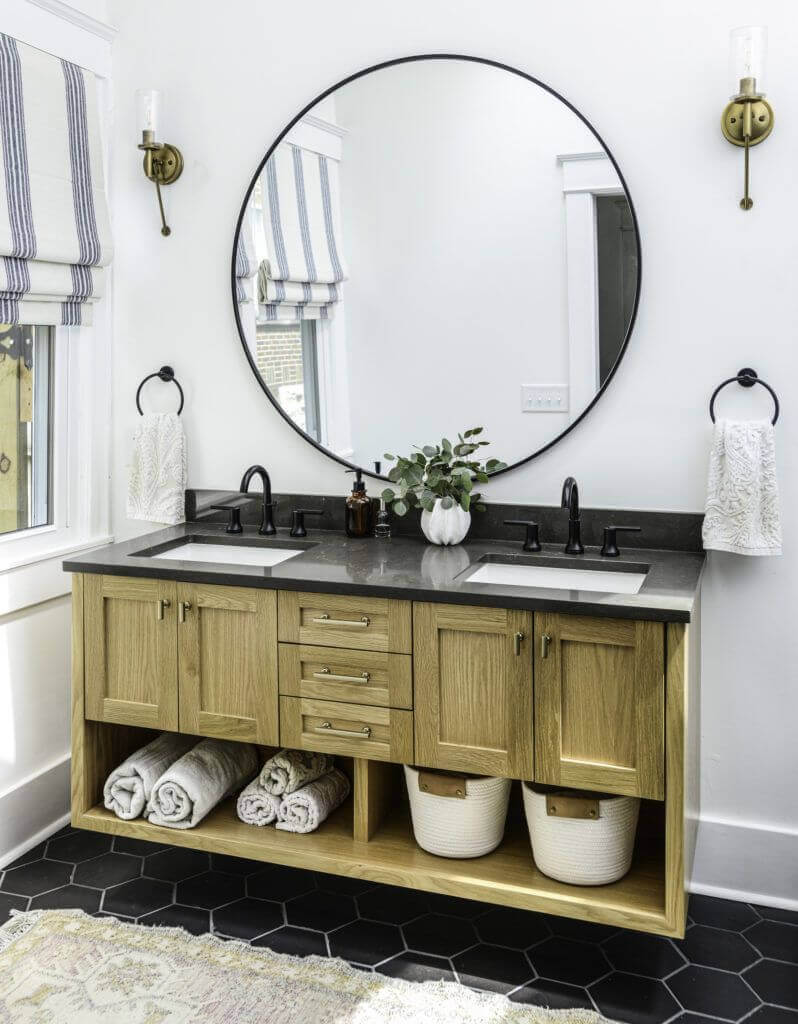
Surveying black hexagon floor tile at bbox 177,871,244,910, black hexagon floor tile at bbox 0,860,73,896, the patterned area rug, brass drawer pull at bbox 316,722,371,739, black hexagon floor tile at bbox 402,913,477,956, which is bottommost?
the patterned area rug

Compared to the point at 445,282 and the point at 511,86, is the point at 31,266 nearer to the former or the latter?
the point at 445,282

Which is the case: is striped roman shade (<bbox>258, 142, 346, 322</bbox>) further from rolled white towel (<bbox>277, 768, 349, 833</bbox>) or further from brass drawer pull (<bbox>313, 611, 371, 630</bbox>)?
rolled white towel (<bbox>277, 768, 349, 833</bbox>)

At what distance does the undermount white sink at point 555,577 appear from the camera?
236 centimetres

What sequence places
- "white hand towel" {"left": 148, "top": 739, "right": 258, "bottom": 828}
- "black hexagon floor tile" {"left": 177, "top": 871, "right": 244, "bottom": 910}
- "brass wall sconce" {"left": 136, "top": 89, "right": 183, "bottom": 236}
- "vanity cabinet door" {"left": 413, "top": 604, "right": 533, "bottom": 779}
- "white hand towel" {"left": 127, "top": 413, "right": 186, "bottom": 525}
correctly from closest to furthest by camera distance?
1. "vanity cabinet door" {"left": 413, "top": 604, "right": 533, "bottom": 779}
2. "white hand towel" {"left": 148, "top": 739, "right": 258, "bottom": 828}
3. "black hexagon floor tile" {"left": 177, "top": 871, "right": 244, "bottom": 910}
4. "brass wall sconce" {"left": 136, "top": 89, "right": 183, "bottom": 236}
5. "white hand towel" {"left": 127, "top": 413, "right": 186, "bottom": 525}

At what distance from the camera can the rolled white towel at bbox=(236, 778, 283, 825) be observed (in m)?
2.44

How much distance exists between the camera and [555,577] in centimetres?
242

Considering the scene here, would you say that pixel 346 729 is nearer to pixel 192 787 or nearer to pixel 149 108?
pixel 192 787

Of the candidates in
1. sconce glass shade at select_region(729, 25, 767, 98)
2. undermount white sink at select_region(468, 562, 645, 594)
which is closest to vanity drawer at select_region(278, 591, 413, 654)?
undermount white sink at select_region(468, 562, 645, 594)

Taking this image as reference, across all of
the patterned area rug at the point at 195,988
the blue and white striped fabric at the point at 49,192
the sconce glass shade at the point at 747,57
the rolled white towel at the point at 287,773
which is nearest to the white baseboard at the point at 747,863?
the patterned area rug at the point at 195,988

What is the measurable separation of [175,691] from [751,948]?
59.4 inches

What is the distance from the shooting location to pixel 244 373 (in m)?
2.88

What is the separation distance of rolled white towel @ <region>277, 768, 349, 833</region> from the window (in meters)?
1.14

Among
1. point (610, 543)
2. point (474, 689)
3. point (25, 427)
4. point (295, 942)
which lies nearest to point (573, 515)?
point (610, 543)

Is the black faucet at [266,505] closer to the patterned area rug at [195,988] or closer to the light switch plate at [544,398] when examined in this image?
the light switch plate at [544,398]
